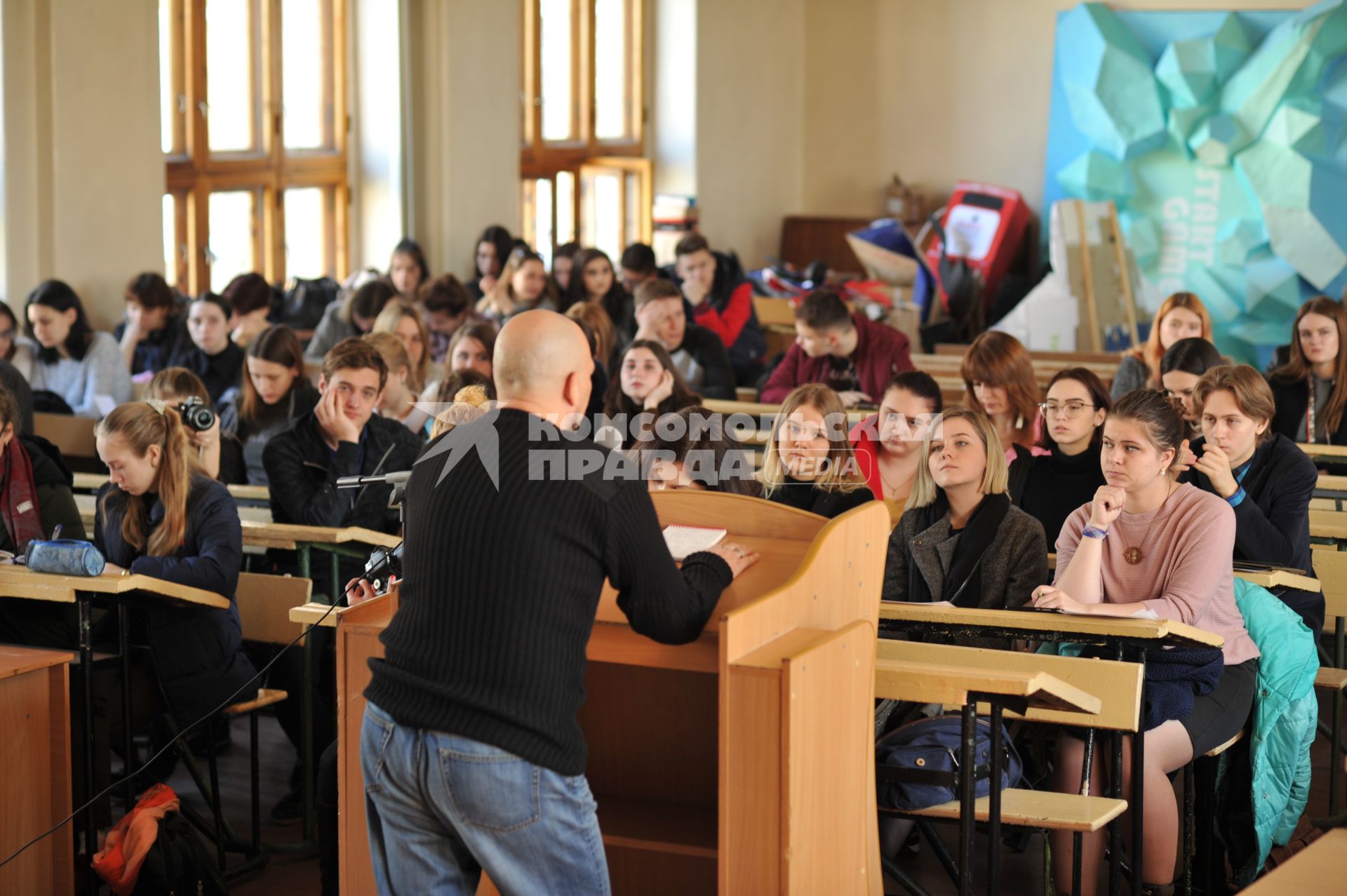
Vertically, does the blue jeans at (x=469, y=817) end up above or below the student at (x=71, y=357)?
below

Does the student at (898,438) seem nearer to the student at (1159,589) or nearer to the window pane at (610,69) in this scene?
the student at (1159,589)

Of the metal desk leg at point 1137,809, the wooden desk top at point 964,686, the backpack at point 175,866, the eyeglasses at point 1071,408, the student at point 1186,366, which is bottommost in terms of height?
the backpack at point 175,866

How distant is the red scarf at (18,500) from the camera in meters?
4.00

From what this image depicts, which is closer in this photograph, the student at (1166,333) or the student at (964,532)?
the student at (964,532)

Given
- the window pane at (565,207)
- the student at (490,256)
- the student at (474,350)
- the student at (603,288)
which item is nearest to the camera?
the student at (474,350)

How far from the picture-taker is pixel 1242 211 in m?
10.4

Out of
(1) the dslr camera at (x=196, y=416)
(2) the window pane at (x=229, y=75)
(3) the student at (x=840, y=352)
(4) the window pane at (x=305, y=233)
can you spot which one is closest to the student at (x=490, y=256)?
(4) the window pane at (x=305, y=233)

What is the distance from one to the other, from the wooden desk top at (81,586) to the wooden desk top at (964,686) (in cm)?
162

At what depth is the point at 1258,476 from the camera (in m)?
3.97

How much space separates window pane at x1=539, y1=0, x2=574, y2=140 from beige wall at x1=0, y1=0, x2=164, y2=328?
11.2 ft

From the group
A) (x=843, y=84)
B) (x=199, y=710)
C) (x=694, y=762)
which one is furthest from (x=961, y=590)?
(x=843, y=84)

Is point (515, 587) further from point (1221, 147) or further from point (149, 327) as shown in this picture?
point (1221, 147)

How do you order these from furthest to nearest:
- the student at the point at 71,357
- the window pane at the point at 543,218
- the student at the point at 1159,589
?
1. the window pane at the point at 543,218
2. the student at the point at 71,357
3. the student at the point at 1159,589

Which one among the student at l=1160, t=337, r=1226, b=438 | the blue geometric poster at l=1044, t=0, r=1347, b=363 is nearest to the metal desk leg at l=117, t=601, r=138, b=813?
the student at l=1160, t=337, r=1226, b=438
